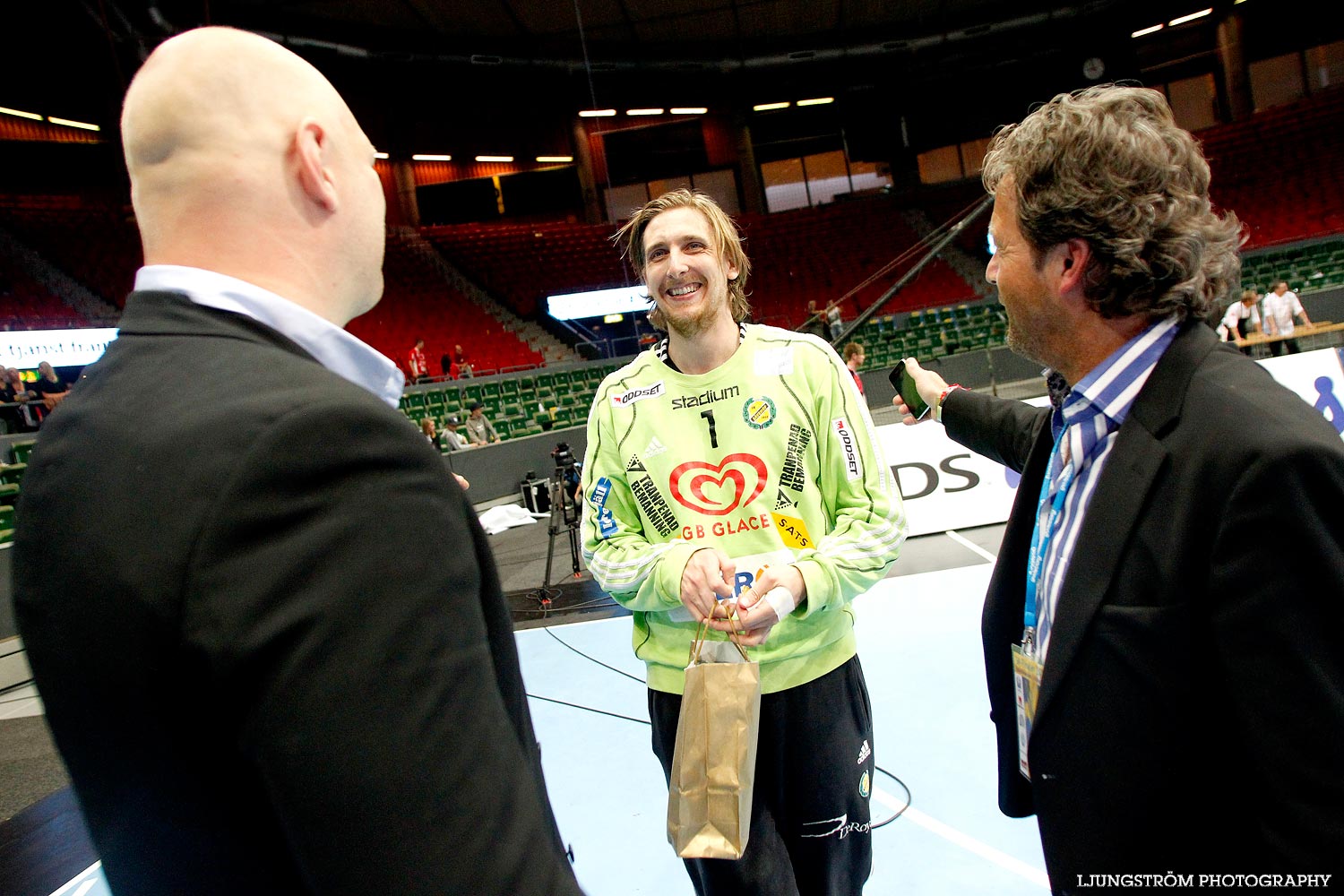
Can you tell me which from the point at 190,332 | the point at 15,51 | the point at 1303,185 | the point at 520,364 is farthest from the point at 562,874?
the point at 1303,185

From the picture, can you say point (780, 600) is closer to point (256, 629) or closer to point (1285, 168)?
point (256, 629)

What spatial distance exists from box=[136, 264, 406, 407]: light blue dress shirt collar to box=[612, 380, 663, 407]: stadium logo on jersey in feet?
3.59

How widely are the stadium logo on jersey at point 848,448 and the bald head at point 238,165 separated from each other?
1.24m

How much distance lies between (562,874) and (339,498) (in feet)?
1.26

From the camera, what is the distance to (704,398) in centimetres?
184

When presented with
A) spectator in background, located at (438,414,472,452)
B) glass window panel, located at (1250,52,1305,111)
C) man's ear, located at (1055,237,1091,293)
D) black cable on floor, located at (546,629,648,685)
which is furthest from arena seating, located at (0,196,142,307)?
glass window panel, located at (1250,52,1305,111)

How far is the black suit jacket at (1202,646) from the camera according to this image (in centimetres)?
94

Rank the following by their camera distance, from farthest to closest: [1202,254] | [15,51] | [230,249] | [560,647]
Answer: [15,51]
[560,647]
[1202,254]
[230,249]

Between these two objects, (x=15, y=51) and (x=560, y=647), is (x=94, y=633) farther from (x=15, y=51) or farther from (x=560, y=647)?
(x=15, y=51)

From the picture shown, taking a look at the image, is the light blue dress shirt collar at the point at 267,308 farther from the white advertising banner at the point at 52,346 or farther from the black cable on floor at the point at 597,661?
the white advertising banner at the point at 52,346

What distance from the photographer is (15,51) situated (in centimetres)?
1534

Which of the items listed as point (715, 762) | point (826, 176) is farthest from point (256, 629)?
point (826, 176)

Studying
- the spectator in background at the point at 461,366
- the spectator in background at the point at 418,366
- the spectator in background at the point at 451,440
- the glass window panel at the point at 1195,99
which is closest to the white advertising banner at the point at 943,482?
the spectator in background at the point at 451,440

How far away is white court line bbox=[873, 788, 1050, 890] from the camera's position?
2289mm
